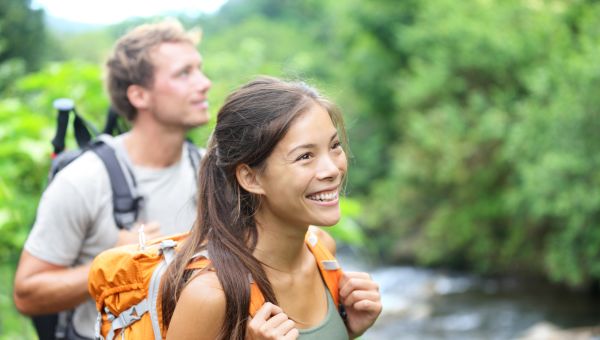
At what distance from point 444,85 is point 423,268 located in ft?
16.7

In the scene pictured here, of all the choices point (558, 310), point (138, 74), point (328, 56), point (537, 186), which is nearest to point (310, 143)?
point (138, 74)

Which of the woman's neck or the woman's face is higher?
the woman's face

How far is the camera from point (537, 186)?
14.5 m

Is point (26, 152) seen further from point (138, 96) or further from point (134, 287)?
point (134, 287)

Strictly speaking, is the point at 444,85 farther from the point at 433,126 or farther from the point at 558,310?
the point at 558,310

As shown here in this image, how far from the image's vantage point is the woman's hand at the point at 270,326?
1.94m

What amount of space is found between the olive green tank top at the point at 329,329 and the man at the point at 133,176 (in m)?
0.86

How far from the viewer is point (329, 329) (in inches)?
88.0

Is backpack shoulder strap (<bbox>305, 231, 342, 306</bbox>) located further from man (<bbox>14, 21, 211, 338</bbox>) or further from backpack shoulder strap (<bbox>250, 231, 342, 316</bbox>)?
man (<bbox>14, 21, 211, 338</bbox>)

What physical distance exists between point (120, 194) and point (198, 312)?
1226mm

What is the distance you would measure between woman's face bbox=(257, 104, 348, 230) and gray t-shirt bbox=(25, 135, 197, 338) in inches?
34.5

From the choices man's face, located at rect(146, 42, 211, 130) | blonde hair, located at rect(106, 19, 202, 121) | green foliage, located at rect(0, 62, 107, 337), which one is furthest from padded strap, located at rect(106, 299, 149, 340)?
green foliage, located at rect(0, 62, 107, 337)

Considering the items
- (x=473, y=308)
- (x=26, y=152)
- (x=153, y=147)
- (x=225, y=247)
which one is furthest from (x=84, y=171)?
(x=473, y=308)

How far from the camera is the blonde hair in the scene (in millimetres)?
3506
